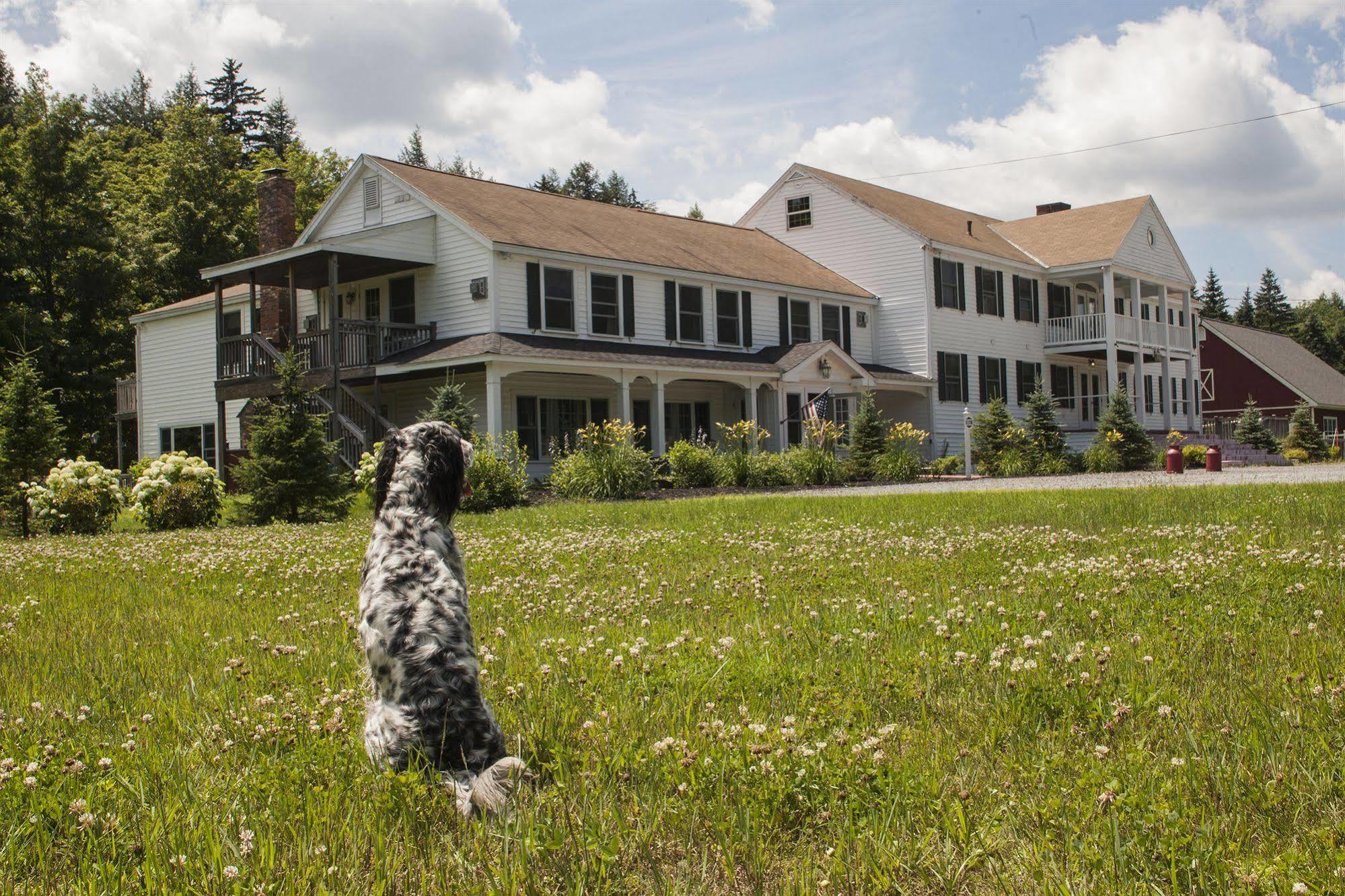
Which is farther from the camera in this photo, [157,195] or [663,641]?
[157,195]

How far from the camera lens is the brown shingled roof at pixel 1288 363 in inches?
2124

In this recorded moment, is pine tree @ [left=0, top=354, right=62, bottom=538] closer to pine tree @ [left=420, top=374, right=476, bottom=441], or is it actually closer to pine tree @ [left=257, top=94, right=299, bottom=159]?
pine tree @ [left=420, top=374, right=476, bottom=441]

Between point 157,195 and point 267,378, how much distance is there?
26238 mm

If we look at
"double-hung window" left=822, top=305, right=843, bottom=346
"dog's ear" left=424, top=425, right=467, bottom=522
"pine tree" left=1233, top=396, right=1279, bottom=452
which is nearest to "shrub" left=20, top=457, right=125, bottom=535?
"dog's ear" left=424, top=425, right=467, bottom=522

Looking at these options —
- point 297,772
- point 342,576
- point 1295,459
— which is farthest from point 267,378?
point 1295,459

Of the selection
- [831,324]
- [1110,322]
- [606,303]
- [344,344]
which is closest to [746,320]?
[831,324]

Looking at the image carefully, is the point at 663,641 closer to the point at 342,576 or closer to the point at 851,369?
the point at 342,576

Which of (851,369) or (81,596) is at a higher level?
(851,369)

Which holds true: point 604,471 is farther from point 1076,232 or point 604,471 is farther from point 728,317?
point 1076,232

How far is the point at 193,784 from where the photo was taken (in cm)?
343

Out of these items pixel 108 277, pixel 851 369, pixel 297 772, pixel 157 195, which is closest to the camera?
pixel 297 772

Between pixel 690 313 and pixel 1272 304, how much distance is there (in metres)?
78.9

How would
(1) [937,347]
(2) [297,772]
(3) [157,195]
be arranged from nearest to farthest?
(2) [297,772] < (1) [937,347] < (3) [157,195]

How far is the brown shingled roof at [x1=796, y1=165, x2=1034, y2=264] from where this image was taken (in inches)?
1430
